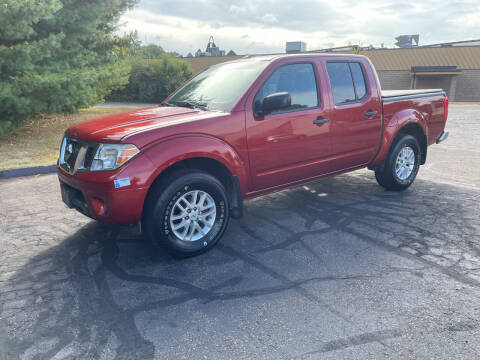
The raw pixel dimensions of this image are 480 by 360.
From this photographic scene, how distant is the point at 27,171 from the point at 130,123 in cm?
451

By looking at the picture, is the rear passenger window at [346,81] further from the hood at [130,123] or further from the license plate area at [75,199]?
the license plate area at [75,199]

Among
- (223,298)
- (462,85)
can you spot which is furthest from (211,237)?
(462,85)

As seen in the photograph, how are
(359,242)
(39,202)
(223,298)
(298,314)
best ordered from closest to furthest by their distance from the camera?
(298,314), (223,298), (359,242), (39,202)

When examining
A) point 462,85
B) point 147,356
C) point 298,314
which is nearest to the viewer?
point 147,356

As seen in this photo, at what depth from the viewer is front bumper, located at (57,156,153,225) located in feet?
11.4

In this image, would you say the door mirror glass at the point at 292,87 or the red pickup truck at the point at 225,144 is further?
the door mirror glass at the point at 292,87

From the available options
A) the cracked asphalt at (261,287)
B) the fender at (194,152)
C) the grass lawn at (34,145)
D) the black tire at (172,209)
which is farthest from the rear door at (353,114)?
the grass lawn at (34,145)

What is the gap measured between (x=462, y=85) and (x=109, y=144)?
1767 inches

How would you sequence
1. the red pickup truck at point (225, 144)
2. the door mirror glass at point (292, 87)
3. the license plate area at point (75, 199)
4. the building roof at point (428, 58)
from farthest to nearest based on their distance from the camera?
the building roof at point (428, 58) < the door mirror glass at point (292, 87) < the license plate area at point (75, 199) < the red pickup truck at point (225, 144)

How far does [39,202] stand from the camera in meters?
5.66

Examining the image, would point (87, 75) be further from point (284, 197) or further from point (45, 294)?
point (45, 294)

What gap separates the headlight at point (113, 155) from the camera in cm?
351

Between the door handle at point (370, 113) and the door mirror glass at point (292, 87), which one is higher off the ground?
the door mirror glass at point (292, 87)

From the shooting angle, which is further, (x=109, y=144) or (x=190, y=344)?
(x=109, y=144)
